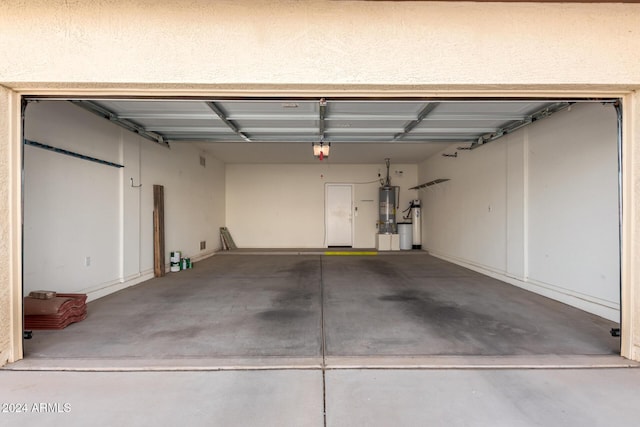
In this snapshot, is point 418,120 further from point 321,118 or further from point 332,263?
point 332,263

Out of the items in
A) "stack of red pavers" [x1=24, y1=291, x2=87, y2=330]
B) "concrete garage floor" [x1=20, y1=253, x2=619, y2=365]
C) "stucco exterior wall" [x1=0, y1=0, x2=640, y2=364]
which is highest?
"stucco exterior wall" [x1=0, y1=0, x2=640, y2=364]

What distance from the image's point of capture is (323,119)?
13.4ft

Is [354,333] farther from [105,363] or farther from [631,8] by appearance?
[631,8]

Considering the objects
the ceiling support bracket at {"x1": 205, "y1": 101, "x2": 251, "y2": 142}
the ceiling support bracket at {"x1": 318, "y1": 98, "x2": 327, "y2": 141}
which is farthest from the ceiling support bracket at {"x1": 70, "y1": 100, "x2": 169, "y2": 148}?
the ceiling support bracket at {"x1": 318, "y1": 98, "x2": 327, "y2": 141}

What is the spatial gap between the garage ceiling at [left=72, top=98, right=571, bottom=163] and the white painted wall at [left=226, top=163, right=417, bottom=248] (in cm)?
377

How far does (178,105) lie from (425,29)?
2751mm

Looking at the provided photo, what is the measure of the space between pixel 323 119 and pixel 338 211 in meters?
5.85

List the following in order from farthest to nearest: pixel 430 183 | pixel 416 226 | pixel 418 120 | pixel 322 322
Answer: pixel 416 226
pixel 430 183
pixel 418 120
pixel 322 322

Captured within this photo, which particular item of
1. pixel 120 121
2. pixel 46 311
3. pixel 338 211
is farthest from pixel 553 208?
pixel 338 211

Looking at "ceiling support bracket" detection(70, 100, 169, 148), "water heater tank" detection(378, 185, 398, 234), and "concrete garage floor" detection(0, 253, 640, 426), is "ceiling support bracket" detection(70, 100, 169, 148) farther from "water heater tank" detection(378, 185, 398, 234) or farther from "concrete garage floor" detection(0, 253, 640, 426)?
"water heater tank" detection(378, 185, 398, 234)

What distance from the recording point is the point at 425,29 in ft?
7.09

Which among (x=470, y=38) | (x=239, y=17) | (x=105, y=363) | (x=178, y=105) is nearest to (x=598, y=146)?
(x=470, y=38)

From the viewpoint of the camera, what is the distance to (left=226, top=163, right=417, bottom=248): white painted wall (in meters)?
9.77

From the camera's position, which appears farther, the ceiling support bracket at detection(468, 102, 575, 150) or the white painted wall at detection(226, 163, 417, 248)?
the white painted wall at detection(226, 163, 417, 248)
